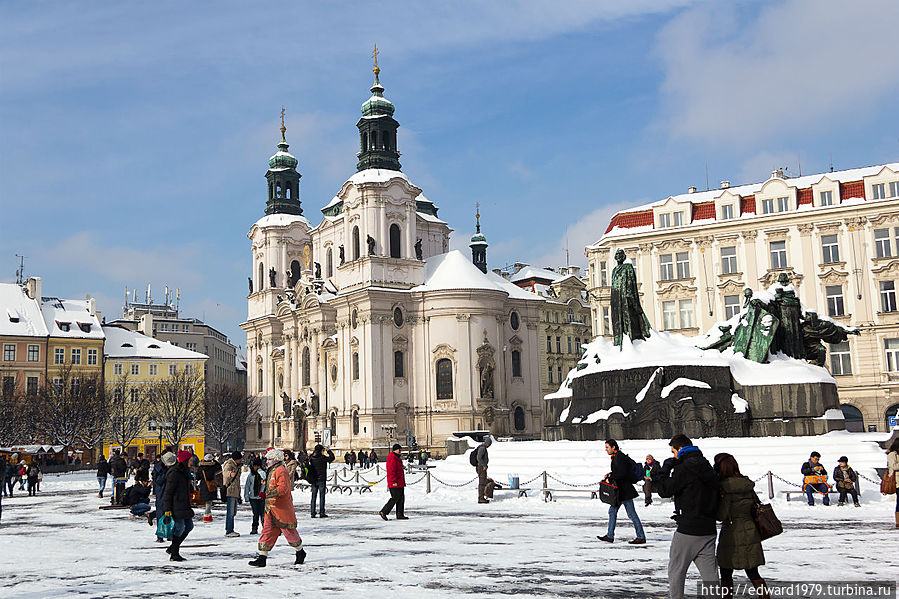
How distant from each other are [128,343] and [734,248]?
5426 cm

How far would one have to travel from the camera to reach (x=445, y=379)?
216 feet

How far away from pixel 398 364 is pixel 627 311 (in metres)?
40.1

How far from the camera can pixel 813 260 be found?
50.7 metres

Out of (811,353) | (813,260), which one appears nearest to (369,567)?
(811,353)

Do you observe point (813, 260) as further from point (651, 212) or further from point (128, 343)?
point (128, 343)

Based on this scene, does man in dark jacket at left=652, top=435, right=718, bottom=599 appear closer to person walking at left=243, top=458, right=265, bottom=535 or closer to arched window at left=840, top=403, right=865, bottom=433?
person walking at left=243, top=458, right=265, bottom=535

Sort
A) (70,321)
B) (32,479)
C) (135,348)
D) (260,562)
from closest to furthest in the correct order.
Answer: (260,562) → (32,479) → (70,321) → (135,348)

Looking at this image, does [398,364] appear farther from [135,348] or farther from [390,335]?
[135,348]

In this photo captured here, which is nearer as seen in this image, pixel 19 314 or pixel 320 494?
pixel 320 494

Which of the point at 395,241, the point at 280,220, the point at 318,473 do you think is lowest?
the point at 318,473

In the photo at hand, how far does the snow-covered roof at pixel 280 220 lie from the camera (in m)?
82.9

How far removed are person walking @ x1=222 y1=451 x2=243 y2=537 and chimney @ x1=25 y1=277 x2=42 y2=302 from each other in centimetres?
6552

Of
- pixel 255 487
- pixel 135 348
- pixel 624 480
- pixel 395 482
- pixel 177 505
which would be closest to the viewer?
pixel 177 505

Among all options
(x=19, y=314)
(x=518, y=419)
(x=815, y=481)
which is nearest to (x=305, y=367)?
(x=518, y=419)
